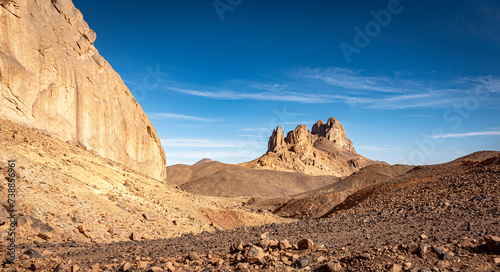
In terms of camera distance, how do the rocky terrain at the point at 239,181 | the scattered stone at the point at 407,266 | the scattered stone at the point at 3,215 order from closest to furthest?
the scattered stone at the point at 407,266, the scattered stone at the point at 3,215, the rocky terrain at the point at 239,181

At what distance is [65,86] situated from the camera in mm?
21344

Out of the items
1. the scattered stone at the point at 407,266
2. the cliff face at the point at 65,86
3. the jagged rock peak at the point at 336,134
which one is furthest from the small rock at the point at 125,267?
the jagged rock peak at the point at 336,134

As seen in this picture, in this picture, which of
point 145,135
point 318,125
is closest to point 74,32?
point 145,135

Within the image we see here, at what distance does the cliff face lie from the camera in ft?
59.5

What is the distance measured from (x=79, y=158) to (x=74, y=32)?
449 inches

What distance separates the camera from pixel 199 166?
10938 centimetres

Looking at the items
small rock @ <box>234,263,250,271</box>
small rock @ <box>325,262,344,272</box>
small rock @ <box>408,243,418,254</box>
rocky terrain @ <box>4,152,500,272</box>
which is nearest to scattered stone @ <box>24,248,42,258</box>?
rocky terrain @ <box>4,152,500,272</box>

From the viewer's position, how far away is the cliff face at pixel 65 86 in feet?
59.5

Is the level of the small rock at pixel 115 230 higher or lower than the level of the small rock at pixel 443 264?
higher

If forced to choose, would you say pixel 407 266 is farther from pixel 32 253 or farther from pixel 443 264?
pixel 32 253

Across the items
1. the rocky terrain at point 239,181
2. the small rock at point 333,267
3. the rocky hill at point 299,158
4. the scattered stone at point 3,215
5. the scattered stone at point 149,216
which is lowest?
the small rock at point 333,267

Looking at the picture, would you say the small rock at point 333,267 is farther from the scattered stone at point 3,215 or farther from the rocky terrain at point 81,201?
the scattered stone at point 3,215

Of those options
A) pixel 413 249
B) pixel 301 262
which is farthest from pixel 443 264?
pixel 301 262

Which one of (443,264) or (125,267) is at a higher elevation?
(125,267)
